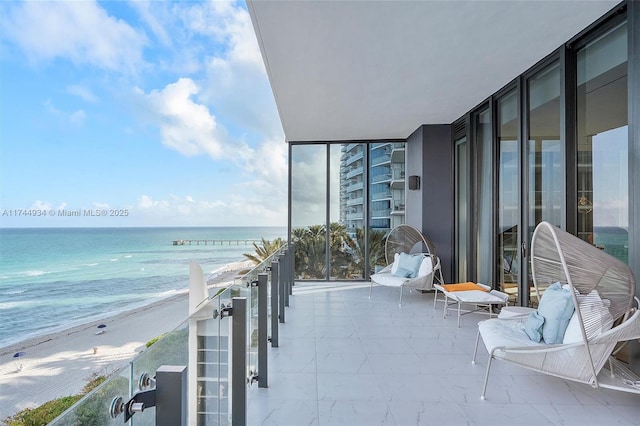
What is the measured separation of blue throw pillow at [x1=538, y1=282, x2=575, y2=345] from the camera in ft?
7.55

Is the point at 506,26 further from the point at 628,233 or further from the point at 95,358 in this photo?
the point at 95,358

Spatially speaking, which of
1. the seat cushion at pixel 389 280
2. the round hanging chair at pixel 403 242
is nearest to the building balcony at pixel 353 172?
the round hanging chair at pixel 403 242

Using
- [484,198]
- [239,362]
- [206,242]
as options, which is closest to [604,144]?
[484,198]

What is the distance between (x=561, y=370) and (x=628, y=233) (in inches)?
42.0

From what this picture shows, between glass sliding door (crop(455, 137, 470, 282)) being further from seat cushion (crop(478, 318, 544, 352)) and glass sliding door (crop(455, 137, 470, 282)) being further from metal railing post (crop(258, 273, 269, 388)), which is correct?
metal railing post (crop(258, 273, 269, 388))

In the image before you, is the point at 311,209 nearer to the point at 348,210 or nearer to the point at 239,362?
the point at 348,210

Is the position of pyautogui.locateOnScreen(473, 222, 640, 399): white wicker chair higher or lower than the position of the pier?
higher

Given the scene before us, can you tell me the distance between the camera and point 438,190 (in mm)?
5406

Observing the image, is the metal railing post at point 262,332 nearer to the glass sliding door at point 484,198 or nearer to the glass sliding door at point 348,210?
the glass sliding door at point 484,198

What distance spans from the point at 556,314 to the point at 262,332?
204 cm

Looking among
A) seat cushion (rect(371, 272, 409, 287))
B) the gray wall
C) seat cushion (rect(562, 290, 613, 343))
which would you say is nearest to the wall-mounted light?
the gray wall

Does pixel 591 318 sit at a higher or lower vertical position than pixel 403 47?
lower

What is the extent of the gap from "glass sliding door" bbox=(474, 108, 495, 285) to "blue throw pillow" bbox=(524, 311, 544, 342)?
6.05 feet

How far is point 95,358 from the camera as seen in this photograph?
9680 millimetres
